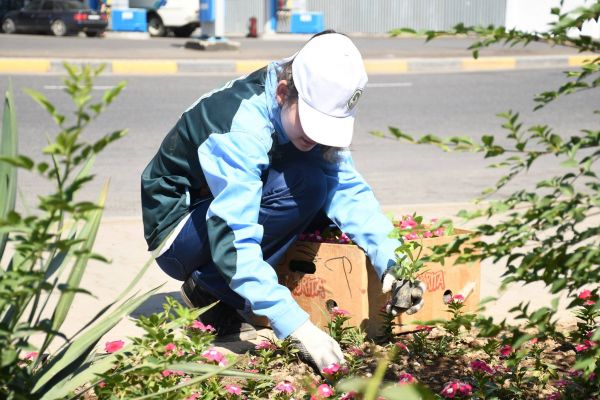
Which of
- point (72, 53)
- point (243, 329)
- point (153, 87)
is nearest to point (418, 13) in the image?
point (72, 53)

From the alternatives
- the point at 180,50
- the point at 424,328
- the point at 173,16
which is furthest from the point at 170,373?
the point at 173,16

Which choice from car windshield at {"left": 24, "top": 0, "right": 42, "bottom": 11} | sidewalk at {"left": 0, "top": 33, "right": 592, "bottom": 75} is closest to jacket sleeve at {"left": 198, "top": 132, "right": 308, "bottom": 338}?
sidewalk at {"left": 0, "top": 33, "right": 592, "bottom": 75}

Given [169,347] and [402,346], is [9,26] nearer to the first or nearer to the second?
[402,346]

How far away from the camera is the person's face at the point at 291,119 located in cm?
303

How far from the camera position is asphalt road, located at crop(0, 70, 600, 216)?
21.5 feet

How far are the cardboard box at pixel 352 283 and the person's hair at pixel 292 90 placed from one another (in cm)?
32

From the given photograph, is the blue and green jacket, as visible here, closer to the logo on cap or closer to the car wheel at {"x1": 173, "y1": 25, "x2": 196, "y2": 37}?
the logo on cap

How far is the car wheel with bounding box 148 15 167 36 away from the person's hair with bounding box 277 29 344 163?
23.4 m

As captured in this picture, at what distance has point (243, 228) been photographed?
2945 mm

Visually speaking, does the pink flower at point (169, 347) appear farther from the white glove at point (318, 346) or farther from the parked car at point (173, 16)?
the parked car at point (173, 16)

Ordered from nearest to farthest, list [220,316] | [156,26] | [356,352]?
[356,352], [220,316], [156,26]

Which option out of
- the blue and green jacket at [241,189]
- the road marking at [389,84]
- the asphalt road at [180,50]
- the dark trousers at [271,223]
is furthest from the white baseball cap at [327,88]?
the asphalt road at [180,50]

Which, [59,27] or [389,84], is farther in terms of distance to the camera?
[59,27]

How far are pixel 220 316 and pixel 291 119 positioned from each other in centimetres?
85
